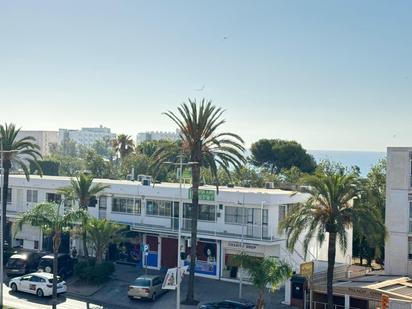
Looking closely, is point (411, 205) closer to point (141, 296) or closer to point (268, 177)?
point (141, 296)

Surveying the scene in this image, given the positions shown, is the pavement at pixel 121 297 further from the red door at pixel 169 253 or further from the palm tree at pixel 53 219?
the palm tree at pixel 53 219

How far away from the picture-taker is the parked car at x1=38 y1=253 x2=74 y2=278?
42.1 metres

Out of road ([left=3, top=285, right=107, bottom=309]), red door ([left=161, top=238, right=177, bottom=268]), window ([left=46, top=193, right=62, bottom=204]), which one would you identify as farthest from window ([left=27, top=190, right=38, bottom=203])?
road ([left=3, top=285, right=107, bottom=309])

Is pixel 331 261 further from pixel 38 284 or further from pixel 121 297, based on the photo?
pixel 38 284

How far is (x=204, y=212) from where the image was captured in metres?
44.6

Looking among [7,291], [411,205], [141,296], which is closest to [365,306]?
[411,205]

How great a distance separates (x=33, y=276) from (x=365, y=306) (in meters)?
21.3

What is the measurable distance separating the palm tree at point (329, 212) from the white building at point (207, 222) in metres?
8.37

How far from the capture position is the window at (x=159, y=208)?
151 ft

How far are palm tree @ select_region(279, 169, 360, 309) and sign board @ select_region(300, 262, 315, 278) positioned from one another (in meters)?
2.78

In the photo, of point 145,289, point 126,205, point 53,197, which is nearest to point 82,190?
point 126,205

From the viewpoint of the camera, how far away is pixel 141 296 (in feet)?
122

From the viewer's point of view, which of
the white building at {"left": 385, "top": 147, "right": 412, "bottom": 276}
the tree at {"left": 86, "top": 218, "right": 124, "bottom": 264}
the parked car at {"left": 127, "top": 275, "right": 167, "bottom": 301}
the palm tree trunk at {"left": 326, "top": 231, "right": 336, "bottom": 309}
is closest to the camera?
the palm tree trunk at {"left": 326, "top": 231, "right": 336, "bottom": 309}

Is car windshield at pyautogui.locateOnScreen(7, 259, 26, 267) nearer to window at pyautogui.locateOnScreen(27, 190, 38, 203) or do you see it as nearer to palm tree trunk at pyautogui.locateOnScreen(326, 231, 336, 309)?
window at pyautogui.locateOnScreen(27, 190, 38, 203)
